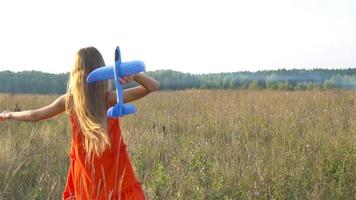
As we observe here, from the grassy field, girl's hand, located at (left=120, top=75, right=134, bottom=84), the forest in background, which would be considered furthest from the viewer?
the forest in background

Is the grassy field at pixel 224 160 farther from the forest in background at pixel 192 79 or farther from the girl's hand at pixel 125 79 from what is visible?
the forest in background at pixel 192 79

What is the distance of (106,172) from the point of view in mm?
2703

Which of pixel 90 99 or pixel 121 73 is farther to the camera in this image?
pixel 90 99

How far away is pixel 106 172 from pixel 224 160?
78.8 inches

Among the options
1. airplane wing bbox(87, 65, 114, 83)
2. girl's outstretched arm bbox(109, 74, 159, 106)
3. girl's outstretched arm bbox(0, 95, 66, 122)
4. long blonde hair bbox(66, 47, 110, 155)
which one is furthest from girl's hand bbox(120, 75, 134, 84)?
girl's outstretched arm bbox(0, 95, 66, 122)

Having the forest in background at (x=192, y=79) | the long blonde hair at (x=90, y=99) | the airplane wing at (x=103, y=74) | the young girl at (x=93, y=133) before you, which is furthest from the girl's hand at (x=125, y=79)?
the forest in background at (x=192, y=79)

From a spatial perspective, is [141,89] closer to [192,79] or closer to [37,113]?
[37,113]

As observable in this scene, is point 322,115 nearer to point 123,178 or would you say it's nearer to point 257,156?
A: point 257,156

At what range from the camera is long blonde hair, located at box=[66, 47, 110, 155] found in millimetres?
2516

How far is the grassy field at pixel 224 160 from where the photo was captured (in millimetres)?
3791

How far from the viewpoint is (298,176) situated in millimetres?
4043

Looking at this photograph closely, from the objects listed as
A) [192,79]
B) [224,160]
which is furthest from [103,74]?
[192,79]

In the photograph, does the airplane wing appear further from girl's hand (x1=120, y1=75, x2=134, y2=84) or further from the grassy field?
the grassy field

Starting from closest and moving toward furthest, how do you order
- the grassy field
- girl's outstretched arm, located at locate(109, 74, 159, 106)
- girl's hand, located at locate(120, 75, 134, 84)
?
girl's hand, located at locate(120, 75, 134, 84)
girl's outstretched arm, located at locate(109, 74, 159, 106)
the grassy field
